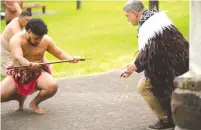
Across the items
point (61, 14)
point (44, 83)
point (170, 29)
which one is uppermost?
point (170, 29)

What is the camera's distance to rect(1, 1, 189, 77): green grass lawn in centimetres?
1075

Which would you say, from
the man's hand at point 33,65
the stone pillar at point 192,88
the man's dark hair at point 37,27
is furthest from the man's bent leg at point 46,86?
the stone pillar at point 192,88

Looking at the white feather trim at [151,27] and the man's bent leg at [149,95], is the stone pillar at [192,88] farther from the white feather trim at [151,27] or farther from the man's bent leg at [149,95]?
the man's bent leg at [149,95]

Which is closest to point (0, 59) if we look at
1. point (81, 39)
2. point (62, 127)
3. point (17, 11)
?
point (17, 11)

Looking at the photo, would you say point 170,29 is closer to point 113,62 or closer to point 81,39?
point 113,62

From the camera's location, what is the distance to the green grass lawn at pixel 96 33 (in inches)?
423

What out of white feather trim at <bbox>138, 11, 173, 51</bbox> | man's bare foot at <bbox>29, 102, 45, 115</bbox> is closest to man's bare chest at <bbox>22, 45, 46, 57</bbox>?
man's bare foot at <bbox>29, 102, 45, 115</bbox>

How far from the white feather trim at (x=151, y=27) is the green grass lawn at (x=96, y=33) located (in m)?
4.46

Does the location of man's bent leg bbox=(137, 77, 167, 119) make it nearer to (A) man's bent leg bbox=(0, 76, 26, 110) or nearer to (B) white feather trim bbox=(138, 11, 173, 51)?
(B) white feather trim bbox=(138, 11, 173, 51)

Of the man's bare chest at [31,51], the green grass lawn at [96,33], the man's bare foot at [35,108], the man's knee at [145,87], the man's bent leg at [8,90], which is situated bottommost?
the green grass lawn at [96,33]

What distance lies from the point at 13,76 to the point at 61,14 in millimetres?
15556

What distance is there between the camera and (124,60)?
11.1 meters

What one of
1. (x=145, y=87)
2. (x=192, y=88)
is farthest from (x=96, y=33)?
(x=192, y=88)

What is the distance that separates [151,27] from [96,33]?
10465mm
